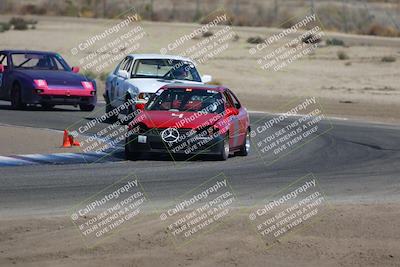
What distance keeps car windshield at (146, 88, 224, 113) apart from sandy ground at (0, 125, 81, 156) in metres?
1.58

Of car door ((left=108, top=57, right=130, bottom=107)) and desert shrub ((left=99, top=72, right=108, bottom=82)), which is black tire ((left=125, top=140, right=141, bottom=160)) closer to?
car door ((left=108, top=57, right=130, bottom=107))

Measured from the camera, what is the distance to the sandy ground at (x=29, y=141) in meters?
18.2

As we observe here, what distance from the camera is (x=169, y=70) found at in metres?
23.0

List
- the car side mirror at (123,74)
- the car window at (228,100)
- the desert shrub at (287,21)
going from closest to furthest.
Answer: the car window at (228,100)
the car side mirror at (123,74)
the desert shrub at (287,21)

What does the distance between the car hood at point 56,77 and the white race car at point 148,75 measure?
5.69 ft

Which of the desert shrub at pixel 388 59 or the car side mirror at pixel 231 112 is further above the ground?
the car side mirror at pixel 231 112

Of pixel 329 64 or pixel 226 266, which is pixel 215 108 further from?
pixel 329 64

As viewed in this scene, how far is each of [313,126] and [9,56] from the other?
24.2 feet

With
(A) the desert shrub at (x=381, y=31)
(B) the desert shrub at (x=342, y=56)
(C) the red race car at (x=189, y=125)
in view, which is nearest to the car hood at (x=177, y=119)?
(C) the red race car at (x=189, y=125)

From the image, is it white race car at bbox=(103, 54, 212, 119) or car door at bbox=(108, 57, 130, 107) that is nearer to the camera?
white race car at bbox=(103, 54, 212, 119)

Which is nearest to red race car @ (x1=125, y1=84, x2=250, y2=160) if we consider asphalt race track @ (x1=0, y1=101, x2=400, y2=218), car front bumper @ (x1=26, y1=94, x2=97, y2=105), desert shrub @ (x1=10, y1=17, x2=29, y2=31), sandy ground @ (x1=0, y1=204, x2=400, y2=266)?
asphalt race track @ (x1=0, y1=101, x2=400, y2=218)

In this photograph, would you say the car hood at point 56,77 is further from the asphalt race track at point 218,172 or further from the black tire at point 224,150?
the black tire at point 224,150

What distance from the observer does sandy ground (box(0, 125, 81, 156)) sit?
18.2m

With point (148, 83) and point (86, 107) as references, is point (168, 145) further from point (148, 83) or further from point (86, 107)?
point (86, 107)
